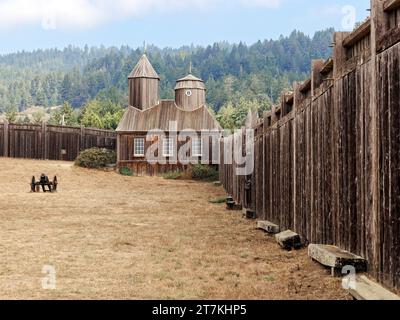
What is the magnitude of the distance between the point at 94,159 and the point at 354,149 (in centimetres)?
3083

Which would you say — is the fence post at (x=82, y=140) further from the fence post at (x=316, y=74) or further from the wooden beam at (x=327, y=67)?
the wooden beam at (x=327, y=67)

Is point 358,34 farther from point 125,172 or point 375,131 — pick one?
point 125,172

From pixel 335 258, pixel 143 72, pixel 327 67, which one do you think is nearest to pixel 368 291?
pixel 335 258

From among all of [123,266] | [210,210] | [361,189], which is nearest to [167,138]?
[210,210]

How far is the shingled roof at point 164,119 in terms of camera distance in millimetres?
36906

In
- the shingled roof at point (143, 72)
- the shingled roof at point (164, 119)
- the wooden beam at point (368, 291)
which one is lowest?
the wooden beam at point (368, 291)

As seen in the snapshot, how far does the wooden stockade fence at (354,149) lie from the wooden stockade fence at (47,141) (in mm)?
33921

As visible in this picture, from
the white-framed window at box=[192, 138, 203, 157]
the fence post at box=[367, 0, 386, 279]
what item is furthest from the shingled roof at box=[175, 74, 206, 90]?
the fence post at box=[367, 0, 386, 279]

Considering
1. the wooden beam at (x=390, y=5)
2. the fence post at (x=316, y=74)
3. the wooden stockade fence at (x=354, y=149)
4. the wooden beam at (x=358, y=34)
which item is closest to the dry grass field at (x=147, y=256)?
the wooden stockade fence at (x=354, y=149)

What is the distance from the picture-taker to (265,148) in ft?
37.4

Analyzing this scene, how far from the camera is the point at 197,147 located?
36.8m

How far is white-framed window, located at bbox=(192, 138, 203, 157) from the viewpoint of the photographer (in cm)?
3659
